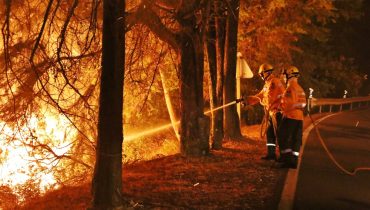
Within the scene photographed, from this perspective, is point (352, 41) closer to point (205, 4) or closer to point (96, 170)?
point (205, 4)

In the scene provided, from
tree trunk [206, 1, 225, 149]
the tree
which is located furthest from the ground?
tree trunk [206, 1, 225, 149]

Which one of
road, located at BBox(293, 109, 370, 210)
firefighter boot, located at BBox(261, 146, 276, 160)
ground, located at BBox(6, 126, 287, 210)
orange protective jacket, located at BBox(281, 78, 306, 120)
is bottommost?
road, located at BBox(293, 109, 370, 210)

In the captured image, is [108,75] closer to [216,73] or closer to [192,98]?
Answer: [192,98]

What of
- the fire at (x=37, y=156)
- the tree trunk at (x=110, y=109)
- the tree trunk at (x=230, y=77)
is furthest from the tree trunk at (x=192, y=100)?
the tree trunk at (x=110, y=109)

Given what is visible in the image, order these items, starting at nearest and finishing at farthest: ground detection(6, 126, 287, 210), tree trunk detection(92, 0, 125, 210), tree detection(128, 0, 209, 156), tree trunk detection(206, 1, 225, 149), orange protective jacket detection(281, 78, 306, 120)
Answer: tree trunk detection(92, 0, 125, 210), ground detection(6, 126, 287, 210), tree detection(128, 0, 209, 156), orange protective jacket detection(281, 78, 306, 120), tree trunk detection(206, 1, 225, 149)

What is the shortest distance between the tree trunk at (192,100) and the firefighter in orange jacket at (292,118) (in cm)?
161

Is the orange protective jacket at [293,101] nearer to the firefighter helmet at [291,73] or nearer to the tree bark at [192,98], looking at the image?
the firefighter helmet at [291,73]

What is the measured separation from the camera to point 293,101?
9555 mm

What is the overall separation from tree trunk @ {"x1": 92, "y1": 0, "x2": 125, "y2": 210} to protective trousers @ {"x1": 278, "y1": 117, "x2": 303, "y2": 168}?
→ 445 centimetres

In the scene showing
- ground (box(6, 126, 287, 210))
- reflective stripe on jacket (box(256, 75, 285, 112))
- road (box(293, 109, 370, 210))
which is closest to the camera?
ground (box(6, 126, 287, 210))

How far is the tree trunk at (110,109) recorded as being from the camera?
6137mm

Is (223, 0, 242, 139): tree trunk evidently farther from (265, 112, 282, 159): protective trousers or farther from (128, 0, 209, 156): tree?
(128, 0, 209, 156): tree

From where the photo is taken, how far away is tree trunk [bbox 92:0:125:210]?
614cm

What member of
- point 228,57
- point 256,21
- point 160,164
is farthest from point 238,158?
point 256,21
